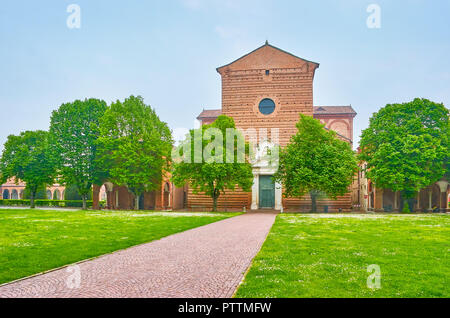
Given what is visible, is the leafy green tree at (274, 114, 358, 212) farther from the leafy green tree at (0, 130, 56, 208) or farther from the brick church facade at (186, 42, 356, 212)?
the leafy green tree at (0, 130, 56, 208)

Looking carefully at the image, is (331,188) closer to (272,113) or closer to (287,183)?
(287,183)

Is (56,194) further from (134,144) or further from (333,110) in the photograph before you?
(333,110)

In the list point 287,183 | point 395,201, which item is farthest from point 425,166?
point 287,183

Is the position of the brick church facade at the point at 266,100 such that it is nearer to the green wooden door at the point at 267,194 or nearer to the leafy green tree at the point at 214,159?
the green wooden door at the point at 267,194

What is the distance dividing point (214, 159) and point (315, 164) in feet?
31.7

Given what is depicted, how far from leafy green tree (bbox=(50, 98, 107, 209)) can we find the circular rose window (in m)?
19.2

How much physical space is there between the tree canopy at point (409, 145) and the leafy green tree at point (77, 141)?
1186 inches

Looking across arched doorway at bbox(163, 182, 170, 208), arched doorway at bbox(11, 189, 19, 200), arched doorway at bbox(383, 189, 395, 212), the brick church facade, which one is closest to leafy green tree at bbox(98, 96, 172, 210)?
arched doorway at bbox(163, 182, 170, 208)

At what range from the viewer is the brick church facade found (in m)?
38.7

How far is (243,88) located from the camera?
4094 cm

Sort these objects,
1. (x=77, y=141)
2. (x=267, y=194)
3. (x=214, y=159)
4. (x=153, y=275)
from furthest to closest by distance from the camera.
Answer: (x=267, y=194) → (x=77, y=141) → (x=214, y=159) → (x=153, y=275)

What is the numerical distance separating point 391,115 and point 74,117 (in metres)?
34.8

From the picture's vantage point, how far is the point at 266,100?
40.4 metres

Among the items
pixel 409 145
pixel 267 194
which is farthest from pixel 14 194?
pixel 409 145
